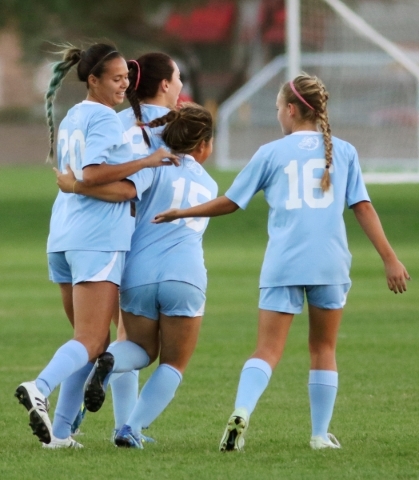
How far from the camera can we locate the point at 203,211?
5605 mm

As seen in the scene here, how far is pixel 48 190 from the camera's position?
31.3 metres

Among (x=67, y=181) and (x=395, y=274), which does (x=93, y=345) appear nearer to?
(x=67, y=181)

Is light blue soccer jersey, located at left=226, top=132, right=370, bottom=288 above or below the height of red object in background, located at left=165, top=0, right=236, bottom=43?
below

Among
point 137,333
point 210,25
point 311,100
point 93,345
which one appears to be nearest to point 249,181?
point 311,100

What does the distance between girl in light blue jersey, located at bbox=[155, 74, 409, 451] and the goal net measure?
2049cm

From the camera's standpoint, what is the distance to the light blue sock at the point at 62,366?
544 centimetres

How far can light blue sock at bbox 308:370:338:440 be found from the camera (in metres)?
5.72

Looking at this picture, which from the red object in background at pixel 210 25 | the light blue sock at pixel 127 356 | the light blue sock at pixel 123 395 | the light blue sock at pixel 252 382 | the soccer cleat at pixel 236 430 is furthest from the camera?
the red object in background at pixel 210 25

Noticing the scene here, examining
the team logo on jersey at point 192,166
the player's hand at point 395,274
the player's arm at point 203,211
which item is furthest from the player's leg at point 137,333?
the player's hand at point 395,274

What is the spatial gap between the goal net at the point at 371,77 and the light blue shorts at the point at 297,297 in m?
20.7

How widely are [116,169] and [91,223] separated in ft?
0.92

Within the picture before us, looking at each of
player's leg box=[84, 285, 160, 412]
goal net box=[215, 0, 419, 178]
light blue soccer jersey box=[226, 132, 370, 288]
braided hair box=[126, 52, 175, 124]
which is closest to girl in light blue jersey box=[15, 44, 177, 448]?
player's leg box=[84, 285, 160, 412]

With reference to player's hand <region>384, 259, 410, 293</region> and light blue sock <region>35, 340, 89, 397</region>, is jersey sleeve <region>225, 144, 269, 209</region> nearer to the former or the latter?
player's hand <region>384, 259, 410, 293</region>

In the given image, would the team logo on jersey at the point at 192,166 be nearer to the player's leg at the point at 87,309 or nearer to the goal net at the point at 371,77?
the player's leg at the point at 87,309
